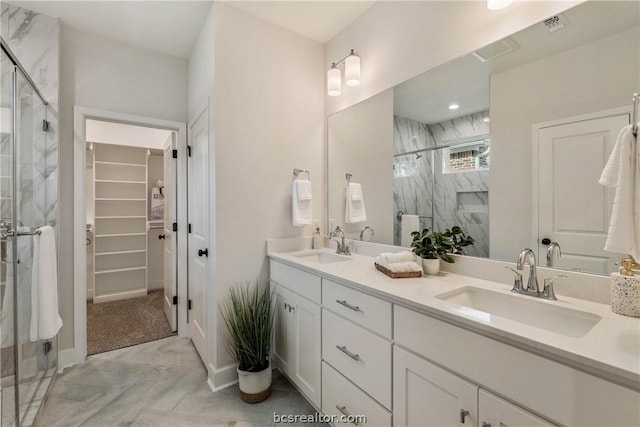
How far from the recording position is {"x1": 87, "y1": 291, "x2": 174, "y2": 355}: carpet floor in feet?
8.42

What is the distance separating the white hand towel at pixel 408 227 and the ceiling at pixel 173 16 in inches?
60.0

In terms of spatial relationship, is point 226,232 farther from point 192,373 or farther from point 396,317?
point 396,317

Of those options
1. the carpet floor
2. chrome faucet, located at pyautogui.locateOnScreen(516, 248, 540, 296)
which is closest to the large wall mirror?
chrome faucet, located at pyautogui.locateOnScreen(516, 248, 540, 296)

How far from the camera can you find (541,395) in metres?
0.76

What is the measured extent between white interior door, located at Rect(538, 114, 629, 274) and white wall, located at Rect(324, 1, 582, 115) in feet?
1.72

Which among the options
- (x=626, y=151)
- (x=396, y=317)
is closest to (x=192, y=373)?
(x=396, y=317)

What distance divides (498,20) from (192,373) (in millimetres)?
2876

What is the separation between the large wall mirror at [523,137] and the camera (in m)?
1.07

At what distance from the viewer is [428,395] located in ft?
3.40

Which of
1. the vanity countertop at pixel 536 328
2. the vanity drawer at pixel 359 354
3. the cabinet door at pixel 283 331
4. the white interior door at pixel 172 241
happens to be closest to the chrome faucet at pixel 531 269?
the vanity countertop at pixel 536 328

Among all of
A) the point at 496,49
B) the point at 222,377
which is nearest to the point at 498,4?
the point at 496,49

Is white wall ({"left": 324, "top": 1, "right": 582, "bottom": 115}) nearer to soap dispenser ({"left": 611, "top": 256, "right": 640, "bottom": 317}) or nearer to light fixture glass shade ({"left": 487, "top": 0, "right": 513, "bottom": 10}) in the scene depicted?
light fixture glass shade ({"left": 487, "top": 0, "right": 513, "bottom": 10})

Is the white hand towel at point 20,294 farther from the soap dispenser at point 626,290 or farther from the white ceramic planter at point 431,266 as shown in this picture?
the soap dispenser at point 626,290

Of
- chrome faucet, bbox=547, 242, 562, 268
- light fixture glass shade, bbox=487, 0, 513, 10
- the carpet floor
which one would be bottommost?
the carpet floor
